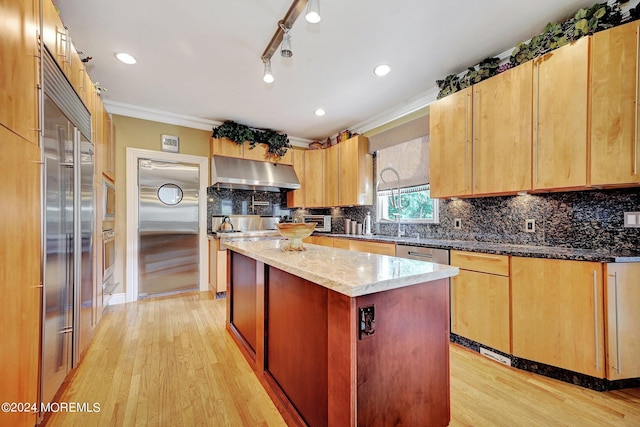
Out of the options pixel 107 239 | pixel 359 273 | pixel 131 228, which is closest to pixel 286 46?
pixel 359 273

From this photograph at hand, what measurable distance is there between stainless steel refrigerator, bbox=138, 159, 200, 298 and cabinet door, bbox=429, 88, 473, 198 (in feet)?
11.2

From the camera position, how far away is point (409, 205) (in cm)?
348

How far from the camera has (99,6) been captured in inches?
71.9

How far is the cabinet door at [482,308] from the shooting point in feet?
6.46

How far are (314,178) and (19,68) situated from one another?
3.79 meters

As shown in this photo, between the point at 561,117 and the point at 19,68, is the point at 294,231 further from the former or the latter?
the point at 561,117

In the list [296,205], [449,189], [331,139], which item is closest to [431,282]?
[449,189]

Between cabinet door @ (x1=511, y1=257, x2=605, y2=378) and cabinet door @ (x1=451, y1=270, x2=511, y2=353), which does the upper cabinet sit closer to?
cabinet door @ (x1=511, y1=257, x2=605, y2=378)

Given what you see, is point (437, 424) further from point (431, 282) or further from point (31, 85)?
point (31, 85)

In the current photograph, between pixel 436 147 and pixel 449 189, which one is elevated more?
pixel 436 147

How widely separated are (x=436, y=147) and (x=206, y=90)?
9.00 ft

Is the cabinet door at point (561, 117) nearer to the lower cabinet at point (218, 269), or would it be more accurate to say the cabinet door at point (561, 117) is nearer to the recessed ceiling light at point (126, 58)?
the recessed ceiling light at point (126, 58)

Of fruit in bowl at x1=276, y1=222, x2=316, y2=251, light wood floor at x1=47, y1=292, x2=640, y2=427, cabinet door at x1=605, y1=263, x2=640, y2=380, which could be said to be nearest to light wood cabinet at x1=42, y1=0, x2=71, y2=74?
fruit in bowl at x1=276, y1=222, x2=316, y2=251

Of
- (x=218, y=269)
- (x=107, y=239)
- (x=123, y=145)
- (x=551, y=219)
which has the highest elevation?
(x=123, y=145)
